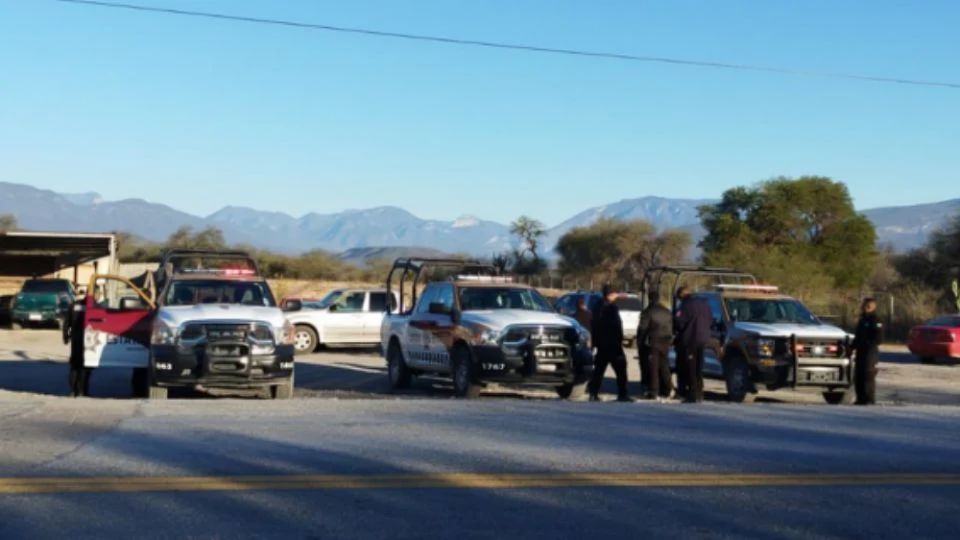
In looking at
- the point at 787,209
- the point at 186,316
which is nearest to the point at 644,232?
the point at 787,209

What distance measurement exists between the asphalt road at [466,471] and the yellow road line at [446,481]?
1.1 inches

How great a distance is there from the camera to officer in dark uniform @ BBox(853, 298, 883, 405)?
57.7 ft

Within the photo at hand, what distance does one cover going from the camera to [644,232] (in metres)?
84.8

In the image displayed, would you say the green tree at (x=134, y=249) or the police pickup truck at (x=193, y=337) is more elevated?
the green tree at (x=134, y=249)

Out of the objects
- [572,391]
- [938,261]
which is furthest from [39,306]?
[938,261]

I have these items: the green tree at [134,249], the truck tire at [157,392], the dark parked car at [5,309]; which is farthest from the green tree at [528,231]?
the truck tire at [157,392]

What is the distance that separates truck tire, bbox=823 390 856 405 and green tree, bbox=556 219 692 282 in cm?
5926

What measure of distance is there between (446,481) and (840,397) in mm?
11470

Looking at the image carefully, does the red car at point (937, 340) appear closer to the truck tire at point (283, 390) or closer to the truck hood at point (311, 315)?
the truck hood at point (311, 315)

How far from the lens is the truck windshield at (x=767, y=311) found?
1898 cm

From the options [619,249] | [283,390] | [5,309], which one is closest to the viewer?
[283,390]

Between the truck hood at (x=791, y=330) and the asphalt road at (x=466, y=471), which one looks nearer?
the asphalt road at (x=466, y=471)

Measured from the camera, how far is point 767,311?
19.2 m

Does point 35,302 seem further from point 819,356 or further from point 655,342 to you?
point 819,356
